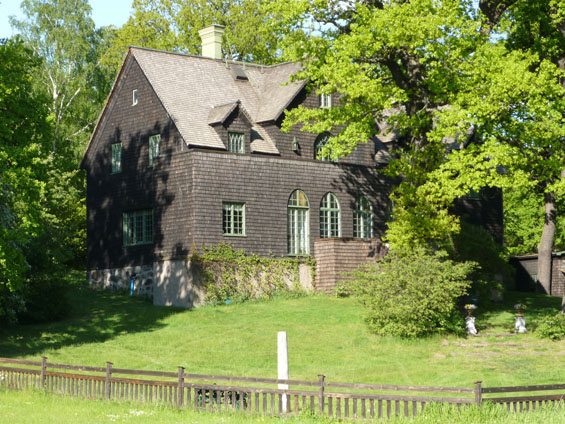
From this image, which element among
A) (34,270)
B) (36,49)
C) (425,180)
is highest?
(36,49)

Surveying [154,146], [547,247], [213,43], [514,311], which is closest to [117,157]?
[154,146]

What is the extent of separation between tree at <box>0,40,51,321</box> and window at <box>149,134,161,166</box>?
286 inches

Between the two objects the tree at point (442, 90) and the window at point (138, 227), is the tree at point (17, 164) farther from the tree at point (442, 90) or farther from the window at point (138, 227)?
the tree at point (442, 90)

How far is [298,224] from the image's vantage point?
42.2 meters

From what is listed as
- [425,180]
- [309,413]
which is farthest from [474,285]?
[309,413]

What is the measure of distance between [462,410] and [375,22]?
58.2 ft

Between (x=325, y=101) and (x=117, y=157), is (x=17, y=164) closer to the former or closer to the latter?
(x=117, y=157)

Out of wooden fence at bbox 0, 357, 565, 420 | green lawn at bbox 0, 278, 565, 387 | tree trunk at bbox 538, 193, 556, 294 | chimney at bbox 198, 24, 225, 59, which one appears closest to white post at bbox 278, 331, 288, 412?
wooden fence at bbox 0, 357, 565, 420

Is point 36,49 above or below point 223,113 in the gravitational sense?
above

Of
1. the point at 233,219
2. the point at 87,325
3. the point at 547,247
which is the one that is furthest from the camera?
the point at 547,247

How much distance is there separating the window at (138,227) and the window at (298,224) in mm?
6201

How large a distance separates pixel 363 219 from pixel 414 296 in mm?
13496

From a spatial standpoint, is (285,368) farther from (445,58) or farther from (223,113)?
(223,113)

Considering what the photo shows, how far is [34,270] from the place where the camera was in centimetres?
3534
